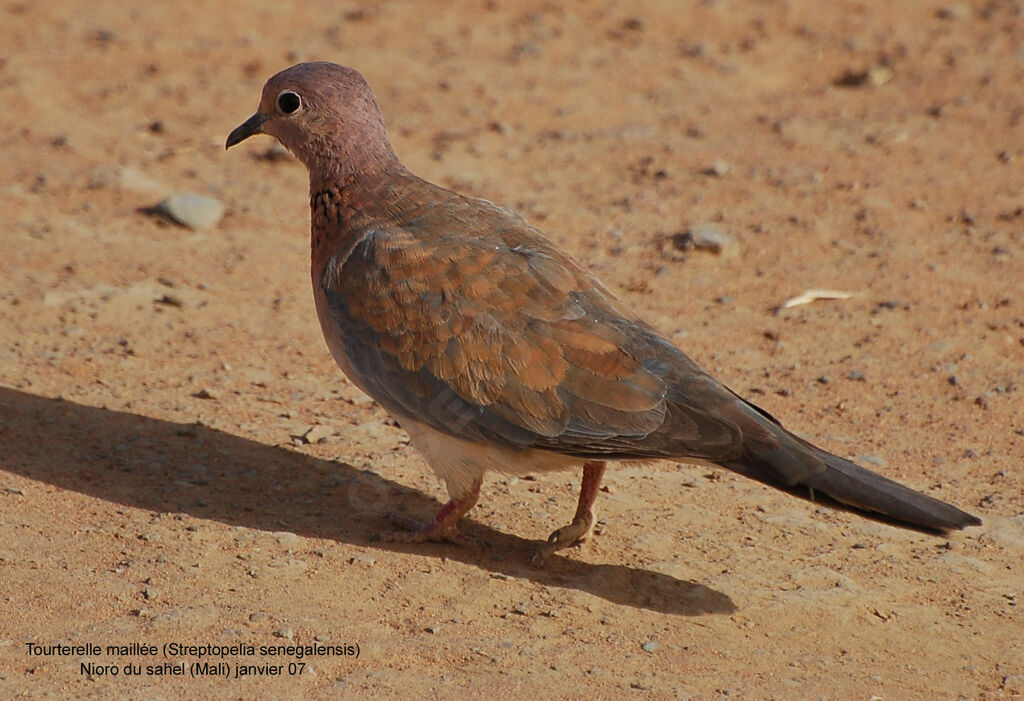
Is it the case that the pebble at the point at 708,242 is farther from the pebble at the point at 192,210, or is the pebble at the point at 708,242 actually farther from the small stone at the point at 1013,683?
the small stone at the point at 1013,683

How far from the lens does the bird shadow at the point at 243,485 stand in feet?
15.9

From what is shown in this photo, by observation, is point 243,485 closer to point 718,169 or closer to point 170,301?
point 170,301

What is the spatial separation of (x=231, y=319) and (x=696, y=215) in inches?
122

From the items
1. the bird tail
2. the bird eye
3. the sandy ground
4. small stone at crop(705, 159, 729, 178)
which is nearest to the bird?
the bird tail

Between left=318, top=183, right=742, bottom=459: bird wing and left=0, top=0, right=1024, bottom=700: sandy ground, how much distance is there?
2.02 ft

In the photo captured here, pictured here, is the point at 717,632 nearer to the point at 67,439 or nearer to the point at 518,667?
the point at 518,667

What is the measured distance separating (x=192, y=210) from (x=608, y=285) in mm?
2679

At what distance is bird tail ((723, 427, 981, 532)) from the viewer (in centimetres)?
420

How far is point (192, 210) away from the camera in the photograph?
7.91m

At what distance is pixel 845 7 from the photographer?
35.1 ft

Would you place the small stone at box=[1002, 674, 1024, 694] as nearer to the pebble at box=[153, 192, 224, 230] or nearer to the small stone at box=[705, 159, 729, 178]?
the small stone at box=[705, 159, 729, 178]

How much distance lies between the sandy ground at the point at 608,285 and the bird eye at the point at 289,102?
4.62ft
